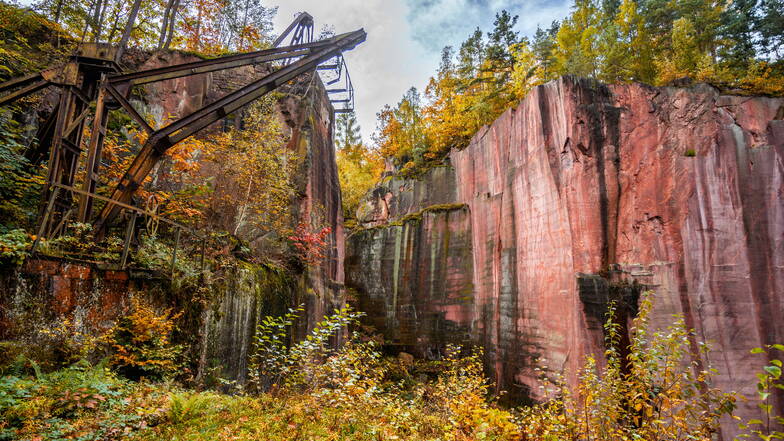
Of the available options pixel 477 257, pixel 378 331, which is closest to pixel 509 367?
pixel 477 257

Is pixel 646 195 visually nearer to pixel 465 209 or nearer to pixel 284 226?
pixel 465 209

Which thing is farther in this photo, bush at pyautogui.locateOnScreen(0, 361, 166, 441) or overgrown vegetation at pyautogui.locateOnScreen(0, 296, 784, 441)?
overgrown vegetation at pyautogui.locateOnScreen(0, 296, 784, 441)

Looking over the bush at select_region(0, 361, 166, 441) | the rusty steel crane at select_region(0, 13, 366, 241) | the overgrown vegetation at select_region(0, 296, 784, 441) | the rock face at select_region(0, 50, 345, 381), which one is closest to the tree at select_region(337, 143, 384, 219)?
the rock face at select_region(0, 50, 345, 381)

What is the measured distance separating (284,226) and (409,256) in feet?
33.9

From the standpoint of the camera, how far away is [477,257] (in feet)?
58.4

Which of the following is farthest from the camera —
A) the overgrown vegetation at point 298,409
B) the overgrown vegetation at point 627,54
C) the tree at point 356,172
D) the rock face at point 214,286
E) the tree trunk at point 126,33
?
the tree at point 356,172

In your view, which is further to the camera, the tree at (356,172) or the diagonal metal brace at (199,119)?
the tree at (356,172)

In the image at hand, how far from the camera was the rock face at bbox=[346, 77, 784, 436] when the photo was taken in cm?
1146

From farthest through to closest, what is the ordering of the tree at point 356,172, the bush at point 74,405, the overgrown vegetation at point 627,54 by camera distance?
the tree at point 356,172, the overgrown vegetation at point 627,54, the bush at point 74,405

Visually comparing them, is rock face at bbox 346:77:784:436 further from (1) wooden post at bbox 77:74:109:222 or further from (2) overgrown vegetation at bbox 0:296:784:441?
(1) wooden post at bbox 77:74:109:222

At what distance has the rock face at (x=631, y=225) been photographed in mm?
11461

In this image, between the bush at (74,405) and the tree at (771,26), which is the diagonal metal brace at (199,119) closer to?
the bush at (74,405)

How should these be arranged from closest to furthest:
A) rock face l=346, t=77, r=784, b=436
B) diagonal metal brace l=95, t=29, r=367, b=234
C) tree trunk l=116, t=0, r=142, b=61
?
tree trunk l=116, t=0, r=142, b=61
diagonal metal brace l=95, t=29, r=367, b=234
rock face l=346, t=77, r=784, b=436

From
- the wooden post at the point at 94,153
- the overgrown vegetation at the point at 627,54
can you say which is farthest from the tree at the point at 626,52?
the wooden post at the point at 94,153
